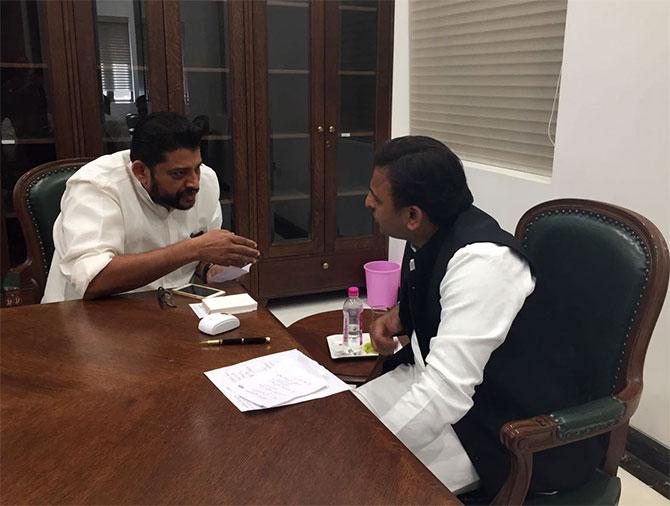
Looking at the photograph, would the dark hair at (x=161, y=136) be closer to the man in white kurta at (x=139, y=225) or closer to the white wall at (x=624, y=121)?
the man in white kurta at (x=139, y=225)

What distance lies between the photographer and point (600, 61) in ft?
7.12

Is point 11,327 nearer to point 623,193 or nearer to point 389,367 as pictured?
point 389,367

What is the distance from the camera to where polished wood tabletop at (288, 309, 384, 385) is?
173cm

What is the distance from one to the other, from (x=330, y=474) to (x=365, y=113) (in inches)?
114

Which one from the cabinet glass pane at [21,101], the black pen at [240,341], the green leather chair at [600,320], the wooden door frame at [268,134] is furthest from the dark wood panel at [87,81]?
the green leather chair at [600,320]

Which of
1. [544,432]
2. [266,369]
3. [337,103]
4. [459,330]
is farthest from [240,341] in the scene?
[337,103]

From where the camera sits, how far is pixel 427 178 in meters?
1.28

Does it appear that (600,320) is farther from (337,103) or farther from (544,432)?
(337,103)

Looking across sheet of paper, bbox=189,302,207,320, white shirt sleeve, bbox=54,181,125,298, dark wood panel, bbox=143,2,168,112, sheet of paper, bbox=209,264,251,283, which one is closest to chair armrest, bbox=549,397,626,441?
sheet of paper, bbox=189,302,207,320

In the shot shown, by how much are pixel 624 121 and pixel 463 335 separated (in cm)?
138

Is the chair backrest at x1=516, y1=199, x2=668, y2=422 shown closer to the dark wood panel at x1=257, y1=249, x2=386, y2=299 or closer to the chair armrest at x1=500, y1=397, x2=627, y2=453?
the chair armrest at x1=500, y1=397, x2=627, y2=453

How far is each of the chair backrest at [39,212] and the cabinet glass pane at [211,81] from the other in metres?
1.30

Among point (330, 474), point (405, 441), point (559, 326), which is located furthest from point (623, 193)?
point (330, 474)

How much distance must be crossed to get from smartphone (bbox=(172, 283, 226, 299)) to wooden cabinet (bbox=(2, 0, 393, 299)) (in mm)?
1575
